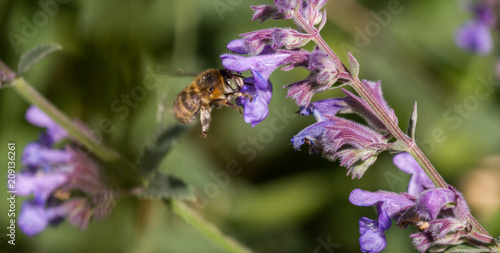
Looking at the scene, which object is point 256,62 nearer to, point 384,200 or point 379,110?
point 379,110

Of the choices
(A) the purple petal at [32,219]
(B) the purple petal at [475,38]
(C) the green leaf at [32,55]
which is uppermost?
(C) the green leaf at [32,55]

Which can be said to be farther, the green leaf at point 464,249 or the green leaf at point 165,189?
the green leaf at point 165,189

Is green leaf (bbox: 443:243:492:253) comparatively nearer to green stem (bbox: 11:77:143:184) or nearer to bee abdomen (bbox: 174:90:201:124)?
bee abdomen (bbox: 174:90:201:124)

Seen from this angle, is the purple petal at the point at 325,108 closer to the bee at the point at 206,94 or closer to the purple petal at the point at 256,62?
the purple petal at the point at 256,62

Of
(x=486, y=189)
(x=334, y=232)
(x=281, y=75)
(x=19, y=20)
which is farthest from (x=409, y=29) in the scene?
(x=19, y=20)

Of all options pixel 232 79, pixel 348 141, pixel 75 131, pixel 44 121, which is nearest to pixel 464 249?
pixel 348 141

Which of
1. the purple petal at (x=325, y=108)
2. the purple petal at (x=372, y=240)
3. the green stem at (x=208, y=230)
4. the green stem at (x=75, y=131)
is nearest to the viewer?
the purple petal at (x=372, y=240)

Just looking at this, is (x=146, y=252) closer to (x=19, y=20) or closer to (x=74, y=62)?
(x=74, y=62)

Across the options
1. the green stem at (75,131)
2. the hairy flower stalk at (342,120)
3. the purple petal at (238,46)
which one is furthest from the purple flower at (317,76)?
the green stem at (75,131)
